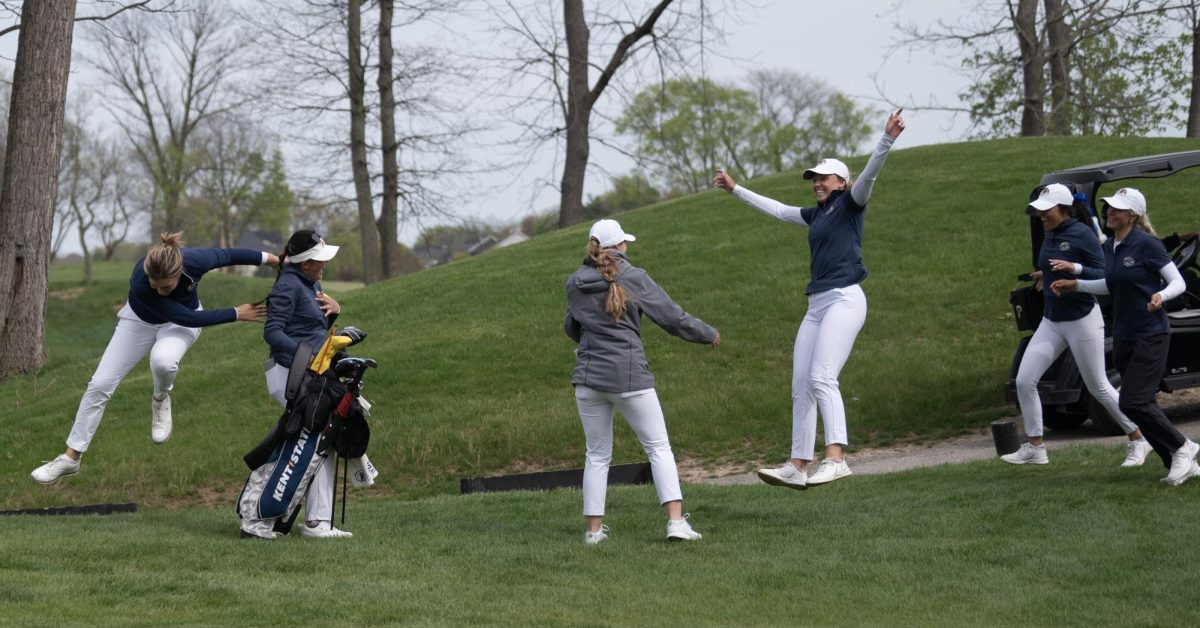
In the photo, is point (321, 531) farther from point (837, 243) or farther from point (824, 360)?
point (837, 243)

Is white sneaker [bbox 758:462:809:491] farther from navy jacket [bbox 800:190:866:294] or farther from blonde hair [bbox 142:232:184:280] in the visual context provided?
blonde hair [bbox 142:232:184:280]

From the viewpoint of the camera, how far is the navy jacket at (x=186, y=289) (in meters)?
8.87

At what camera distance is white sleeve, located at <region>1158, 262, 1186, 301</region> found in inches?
325

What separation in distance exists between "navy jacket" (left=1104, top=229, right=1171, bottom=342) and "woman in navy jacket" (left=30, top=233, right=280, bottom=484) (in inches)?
224

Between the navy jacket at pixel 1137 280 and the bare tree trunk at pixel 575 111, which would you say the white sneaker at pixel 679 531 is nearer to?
the navy jacket at pixel 1137 280

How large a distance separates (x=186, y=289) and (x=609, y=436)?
326 centimetres

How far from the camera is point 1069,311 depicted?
936 centimetres

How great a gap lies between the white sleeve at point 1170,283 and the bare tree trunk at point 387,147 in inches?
995

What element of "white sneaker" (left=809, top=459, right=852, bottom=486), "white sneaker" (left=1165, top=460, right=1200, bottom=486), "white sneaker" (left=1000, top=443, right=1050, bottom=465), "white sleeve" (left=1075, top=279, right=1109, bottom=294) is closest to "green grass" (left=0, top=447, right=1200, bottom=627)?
"white sneaker" (left=1165, top=460, right=1200, bottom=486)

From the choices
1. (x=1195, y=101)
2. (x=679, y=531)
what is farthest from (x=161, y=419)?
(x=1195, y=101)

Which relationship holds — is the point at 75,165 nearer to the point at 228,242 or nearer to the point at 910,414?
the point at 228,242

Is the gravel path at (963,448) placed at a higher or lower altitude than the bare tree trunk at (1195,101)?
lower

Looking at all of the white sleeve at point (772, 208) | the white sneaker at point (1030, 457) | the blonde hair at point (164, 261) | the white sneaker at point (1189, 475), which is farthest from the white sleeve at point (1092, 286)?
the blonde hair at point (164, 261)

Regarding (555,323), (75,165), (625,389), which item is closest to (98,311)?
(75,165)
